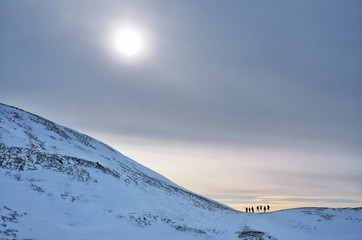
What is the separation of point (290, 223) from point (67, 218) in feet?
66.5

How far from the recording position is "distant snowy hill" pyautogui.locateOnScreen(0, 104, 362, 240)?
15641mm

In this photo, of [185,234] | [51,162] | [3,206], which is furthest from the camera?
[51,162]

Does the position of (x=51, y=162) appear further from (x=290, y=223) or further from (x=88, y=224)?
(x=290, y=223)

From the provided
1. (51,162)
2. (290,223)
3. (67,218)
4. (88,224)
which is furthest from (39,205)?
(290,223)

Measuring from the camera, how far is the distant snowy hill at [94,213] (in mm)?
15641

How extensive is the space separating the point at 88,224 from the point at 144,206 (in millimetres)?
7978

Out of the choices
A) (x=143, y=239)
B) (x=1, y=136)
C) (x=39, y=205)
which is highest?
(x=1, y=136)

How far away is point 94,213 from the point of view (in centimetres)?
1988

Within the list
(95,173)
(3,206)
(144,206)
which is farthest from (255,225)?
(3,206)

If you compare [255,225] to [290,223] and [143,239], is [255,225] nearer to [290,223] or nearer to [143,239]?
[290,223]

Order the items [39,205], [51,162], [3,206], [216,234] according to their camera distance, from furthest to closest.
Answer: [51,162], [216,234], [39,205], [3,206]

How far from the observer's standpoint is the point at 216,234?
2094 cm

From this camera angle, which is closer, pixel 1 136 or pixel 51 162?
pixel 51 162

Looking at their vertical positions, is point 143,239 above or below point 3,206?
→ below
